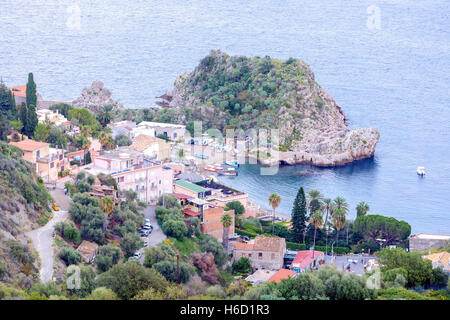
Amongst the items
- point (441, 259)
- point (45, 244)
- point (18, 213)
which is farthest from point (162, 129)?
point (45, 244)

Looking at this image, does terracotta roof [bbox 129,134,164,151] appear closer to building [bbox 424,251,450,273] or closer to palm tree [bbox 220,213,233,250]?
palm tree [bbox 220,213,233,250]

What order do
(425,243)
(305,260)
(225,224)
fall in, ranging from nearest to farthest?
(305,260) → (225,224) → (425,243)

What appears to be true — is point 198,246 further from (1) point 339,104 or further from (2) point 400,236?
(1) point 339,104

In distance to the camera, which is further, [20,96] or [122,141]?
[20,96]

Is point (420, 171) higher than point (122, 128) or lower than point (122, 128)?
lower

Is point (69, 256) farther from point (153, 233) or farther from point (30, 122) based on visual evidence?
point (30, 122)

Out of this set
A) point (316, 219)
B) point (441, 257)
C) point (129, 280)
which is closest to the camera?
point (129, 280)

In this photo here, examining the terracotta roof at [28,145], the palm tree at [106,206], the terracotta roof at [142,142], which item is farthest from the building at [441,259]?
the terracotta roof at [142,142]

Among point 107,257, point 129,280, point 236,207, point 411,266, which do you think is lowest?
point 236,207
